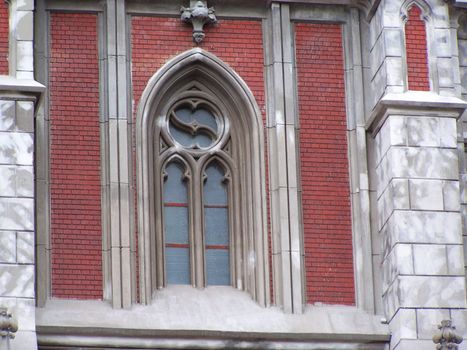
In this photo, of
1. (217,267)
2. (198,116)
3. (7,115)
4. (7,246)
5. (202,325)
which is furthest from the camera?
(198,116)

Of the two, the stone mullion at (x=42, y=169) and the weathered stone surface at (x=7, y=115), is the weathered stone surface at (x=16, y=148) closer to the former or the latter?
the weathered stone surface at (x=7, y=115)

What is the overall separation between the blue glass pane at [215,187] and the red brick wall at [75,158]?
148 cm

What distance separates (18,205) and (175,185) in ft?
8.44

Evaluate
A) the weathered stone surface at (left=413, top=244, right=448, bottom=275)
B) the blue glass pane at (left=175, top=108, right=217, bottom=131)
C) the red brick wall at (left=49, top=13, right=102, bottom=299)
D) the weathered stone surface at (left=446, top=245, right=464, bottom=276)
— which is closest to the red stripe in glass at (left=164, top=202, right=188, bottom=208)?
the red brick wall at (left=49, top=13, right=102, bottom=299)

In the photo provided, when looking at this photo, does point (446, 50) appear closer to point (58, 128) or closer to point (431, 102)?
point (431, 102)

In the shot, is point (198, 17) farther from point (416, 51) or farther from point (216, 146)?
point (416, 51)

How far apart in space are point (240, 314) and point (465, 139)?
3.79 meters

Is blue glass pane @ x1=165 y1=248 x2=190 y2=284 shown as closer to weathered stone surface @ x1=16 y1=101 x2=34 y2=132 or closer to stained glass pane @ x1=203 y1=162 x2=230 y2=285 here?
stained glass pane @ x1=203 y1=162 x2=230 y2=285

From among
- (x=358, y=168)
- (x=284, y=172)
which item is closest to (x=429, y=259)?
(x=358, y=168)

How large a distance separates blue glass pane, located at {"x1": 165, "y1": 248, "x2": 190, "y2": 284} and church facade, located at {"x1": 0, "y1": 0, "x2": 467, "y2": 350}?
0.06ft

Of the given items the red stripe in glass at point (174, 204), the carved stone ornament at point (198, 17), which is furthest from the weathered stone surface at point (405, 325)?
the carved stone ornament at point (198, 17)

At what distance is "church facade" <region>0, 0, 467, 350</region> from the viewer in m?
29.5

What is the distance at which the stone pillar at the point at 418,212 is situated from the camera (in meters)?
29.5

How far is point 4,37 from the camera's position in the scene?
30.0 meters
